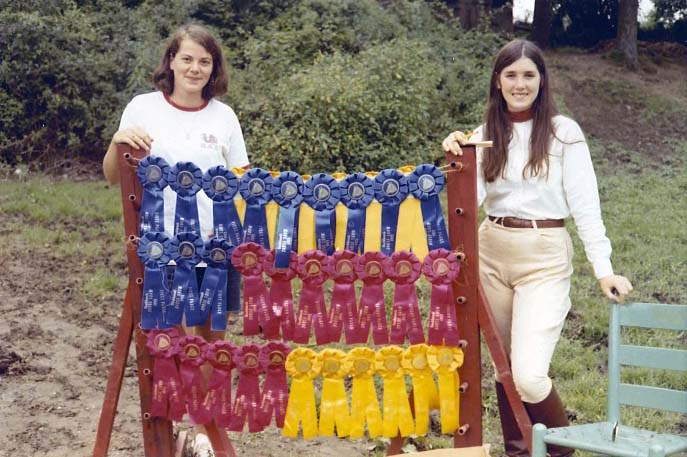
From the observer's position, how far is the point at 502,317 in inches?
124

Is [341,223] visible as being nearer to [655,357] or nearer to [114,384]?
[114,384]

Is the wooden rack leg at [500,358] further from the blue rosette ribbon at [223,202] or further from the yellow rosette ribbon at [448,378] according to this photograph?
the blue rosette ribbon at [223,202]

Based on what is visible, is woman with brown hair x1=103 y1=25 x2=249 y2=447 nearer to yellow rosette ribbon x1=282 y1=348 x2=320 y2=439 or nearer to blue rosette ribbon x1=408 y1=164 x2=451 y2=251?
yellow rosette ribbon x1=282 y1=348 x2=320 y2=439

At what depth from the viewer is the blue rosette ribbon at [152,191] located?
9.63 feet

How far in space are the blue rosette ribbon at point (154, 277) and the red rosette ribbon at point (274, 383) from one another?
16.0 inches

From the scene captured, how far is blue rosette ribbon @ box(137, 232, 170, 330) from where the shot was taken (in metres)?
2.93

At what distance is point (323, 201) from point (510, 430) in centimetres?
Answer: 121

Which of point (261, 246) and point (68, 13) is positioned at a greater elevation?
point (68, 13)

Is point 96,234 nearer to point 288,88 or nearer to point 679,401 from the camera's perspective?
point 288,88

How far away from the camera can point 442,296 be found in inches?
114

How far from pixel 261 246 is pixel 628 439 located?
55.2 inches

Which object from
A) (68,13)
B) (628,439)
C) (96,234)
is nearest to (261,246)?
(628,439)

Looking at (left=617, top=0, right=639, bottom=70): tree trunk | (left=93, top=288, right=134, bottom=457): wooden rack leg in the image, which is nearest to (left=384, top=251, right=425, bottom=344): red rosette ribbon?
(left=93, top=288, right=134, bottom=457): wooden rack leg

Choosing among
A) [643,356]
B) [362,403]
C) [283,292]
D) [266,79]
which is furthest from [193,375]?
[266,79]
